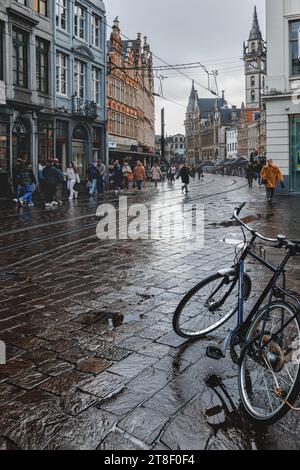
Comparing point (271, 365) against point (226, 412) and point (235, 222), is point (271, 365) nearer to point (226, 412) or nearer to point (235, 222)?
point (226, 412)

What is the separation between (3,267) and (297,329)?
5651 mm

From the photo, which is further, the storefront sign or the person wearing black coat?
the storefront sign

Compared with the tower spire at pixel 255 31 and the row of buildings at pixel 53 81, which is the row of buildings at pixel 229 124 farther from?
the row of buildings at pixel 53 81

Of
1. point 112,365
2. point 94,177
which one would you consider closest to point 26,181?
point 94,177

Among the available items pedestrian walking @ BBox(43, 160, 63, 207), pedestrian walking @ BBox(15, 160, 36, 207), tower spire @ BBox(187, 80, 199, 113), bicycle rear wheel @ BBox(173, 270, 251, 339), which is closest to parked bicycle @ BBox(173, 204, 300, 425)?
bicycle rear wheel @ BBox(173, 270, 251, 339)

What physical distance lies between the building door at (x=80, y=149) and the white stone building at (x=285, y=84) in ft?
40.3

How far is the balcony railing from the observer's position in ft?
98.5

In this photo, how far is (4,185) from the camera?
22.7 m

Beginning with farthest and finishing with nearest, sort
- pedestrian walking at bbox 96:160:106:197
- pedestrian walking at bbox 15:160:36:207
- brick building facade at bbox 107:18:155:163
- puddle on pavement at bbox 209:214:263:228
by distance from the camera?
brick building facade at bbox 107:18:155:163 → pedestrian walking at bbox 96:160:106:197 → pedestrian walking at bbox 15:160:36:207 → puddle on pavement at bbox 209:214:263:228

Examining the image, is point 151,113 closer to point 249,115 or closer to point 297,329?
point 249,115

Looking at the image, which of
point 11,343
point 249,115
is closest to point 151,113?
point 249,115

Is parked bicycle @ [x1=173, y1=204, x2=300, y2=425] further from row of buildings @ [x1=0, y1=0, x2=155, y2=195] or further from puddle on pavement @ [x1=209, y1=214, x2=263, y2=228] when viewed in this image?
row of buildings @ [x1=0, y1=0, x2=155, y2=195]

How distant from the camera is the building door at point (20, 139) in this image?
23875 mm

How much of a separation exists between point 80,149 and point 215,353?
2882cm
